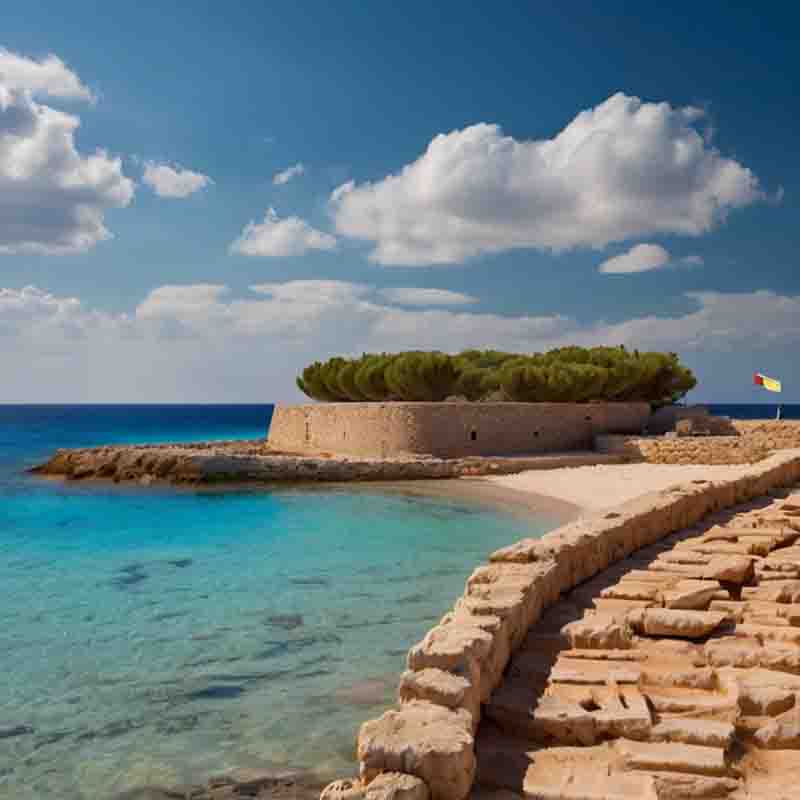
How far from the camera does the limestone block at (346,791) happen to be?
282 centimetres

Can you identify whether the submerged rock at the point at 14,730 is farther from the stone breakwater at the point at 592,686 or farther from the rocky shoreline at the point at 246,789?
the stone breakwater at the point at 592,686

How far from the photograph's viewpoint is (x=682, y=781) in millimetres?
3145

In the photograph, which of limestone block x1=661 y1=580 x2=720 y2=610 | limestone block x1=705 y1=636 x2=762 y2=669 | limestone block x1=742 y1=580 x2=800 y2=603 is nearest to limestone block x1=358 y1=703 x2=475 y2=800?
limestone block x1=705 y1=636 x2=762 y2=669

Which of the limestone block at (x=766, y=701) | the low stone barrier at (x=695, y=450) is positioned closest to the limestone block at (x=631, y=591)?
the limestone block at (x=766, y=701)

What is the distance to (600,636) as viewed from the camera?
4680mm

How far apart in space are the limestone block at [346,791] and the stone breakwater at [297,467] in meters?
24.3

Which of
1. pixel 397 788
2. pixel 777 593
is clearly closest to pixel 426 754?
pixel 397 788

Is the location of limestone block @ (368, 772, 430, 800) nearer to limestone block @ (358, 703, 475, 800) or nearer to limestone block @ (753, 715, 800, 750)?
limestone block @ (358, 703, 475, 800)

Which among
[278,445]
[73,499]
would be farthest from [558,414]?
[73,499]

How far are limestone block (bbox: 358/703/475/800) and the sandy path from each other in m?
16.3

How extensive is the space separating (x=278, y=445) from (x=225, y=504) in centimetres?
1381

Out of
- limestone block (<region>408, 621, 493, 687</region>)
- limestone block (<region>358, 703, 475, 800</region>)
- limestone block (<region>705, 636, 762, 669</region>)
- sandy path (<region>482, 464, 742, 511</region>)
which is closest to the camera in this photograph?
limestone block (<region>358, 703, 475, 800</region>)

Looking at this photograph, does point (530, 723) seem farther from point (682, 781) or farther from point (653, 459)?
point (653, 459)

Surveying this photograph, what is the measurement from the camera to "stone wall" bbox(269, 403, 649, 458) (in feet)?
97.6
